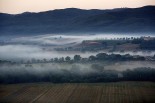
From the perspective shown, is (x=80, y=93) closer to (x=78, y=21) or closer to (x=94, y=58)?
(x=94, y=58)

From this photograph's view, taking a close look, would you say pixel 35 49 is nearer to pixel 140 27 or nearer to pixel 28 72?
pixel 28 72

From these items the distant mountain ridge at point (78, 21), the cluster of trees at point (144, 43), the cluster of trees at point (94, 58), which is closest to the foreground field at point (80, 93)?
the cluster of trees at point (94, 58)

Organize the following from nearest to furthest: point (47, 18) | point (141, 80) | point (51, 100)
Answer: point (51, 100)
point (141, 80)
point (47, 18)

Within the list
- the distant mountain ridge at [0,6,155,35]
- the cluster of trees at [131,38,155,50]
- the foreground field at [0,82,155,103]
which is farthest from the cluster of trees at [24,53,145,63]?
the distant mountain ridge at [0,6,155,35]

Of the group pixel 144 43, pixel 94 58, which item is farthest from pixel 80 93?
pixel 144 43

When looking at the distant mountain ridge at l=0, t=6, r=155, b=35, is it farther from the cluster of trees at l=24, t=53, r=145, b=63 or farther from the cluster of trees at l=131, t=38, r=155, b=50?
the cluster of trees at l=24, t=53, r=145, b=63

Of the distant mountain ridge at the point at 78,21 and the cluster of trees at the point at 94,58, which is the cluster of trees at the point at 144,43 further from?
the cluster of trees at the point at 94,58

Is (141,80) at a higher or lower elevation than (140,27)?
lower

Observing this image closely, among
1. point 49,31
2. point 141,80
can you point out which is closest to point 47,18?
point 49,31
